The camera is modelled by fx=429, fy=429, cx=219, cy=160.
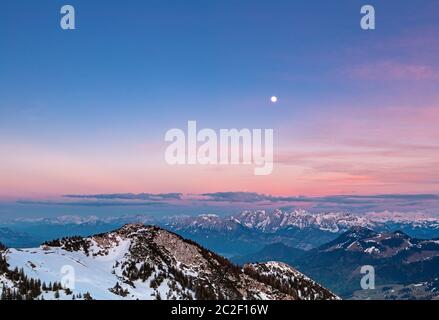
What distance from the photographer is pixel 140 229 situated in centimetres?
18212

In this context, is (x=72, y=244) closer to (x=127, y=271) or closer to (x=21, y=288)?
(x=127, y=271)

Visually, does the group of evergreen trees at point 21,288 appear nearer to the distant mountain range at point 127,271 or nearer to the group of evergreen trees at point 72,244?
the distant mountain range at point 127,271

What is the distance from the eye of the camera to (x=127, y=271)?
13575 cm

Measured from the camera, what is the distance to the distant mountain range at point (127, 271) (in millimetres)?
88312

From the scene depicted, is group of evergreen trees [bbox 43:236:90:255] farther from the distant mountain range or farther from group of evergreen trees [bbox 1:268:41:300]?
group of evergreen trees [bbox 1:268:41:300]

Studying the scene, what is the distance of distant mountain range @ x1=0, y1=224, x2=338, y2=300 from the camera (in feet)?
290

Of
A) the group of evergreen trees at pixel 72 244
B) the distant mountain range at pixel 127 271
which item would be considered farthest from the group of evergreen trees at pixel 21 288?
the group of evergreen trees at pixel 72 244

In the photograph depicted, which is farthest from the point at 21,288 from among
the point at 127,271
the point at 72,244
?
the point at 72,244

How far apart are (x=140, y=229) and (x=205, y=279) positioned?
4056cm

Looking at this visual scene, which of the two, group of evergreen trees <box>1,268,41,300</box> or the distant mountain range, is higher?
group of evergreen trees <box>1,268,41,300</box>

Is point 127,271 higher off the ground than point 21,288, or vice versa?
point 21,288

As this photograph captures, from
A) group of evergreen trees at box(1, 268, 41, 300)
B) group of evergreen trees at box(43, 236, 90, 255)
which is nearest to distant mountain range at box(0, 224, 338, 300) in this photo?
group of evergreen trees at box(1, 268, 41, 300)
